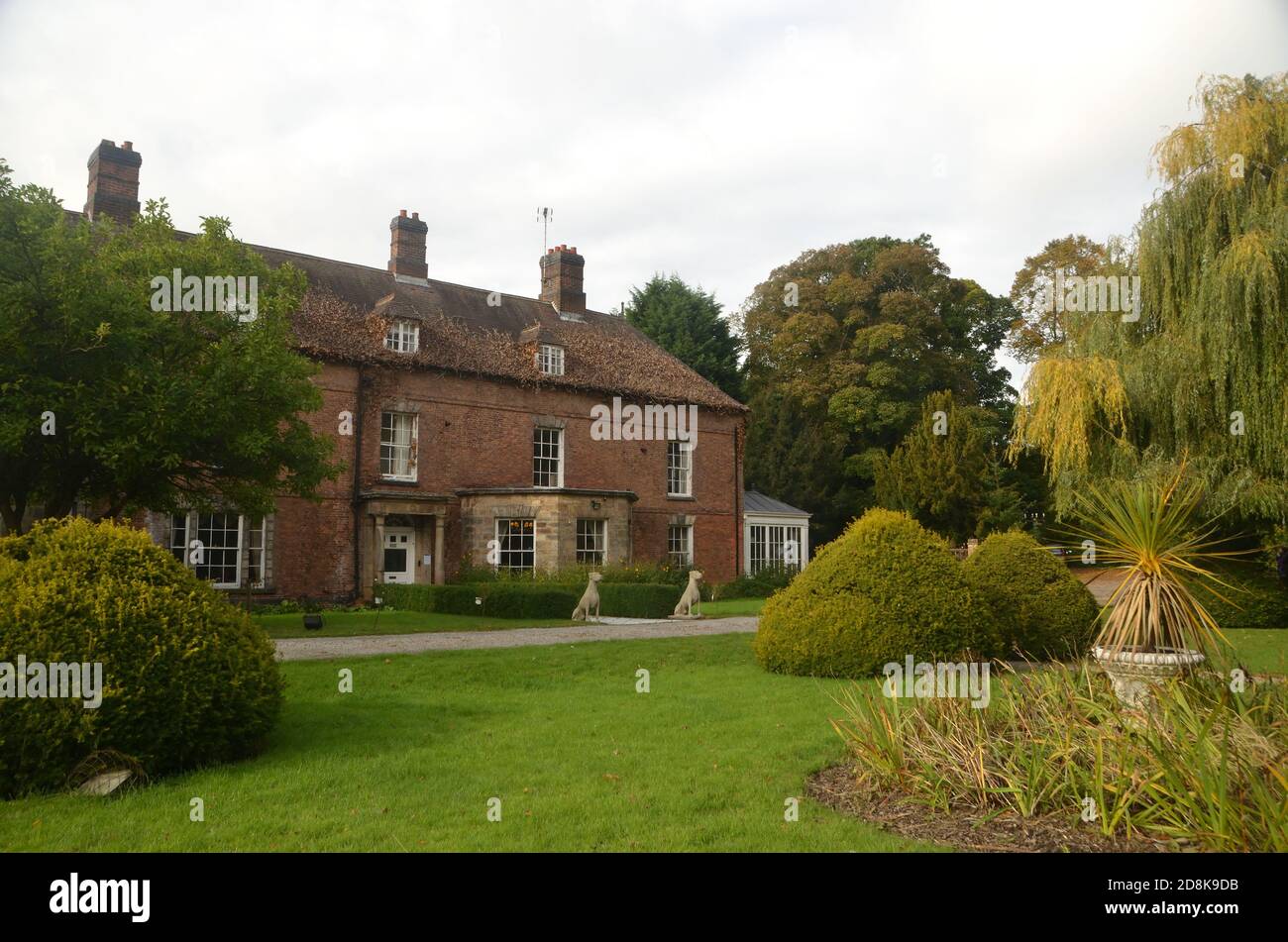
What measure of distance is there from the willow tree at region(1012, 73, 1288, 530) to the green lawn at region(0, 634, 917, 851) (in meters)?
11.6

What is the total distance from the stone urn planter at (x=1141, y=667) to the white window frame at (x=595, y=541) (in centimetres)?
1970

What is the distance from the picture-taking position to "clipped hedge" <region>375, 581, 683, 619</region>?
2152 cm

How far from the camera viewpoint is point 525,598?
845 inches

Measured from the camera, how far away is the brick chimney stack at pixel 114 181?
23.6 m

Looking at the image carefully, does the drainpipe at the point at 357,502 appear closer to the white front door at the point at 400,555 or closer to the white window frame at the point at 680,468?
the white front door at the point at 400,555

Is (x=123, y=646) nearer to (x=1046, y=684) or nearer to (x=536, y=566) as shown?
(x=1046, y=684)

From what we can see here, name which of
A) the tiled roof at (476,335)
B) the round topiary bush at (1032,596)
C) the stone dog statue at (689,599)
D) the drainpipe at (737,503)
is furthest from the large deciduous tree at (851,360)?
the round topiary bush at (1032,596)

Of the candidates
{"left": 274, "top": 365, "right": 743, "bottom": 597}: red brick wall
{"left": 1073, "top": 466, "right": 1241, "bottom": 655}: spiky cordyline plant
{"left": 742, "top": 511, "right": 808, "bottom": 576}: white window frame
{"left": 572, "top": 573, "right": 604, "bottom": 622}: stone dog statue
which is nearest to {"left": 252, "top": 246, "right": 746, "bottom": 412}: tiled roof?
{"left": 274, "top": 365, "right": 743, "bottom": 597}: red brick wall

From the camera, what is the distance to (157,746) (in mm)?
6922

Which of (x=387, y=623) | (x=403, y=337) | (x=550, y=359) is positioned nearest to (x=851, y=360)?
(x=550, y=359)

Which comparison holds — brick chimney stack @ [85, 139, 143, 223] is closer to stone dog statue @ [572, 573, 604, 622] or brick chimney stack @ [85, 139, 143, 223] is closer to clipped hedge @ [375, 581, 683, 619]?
clipped hedge @ [375, 581, 683, 619]
